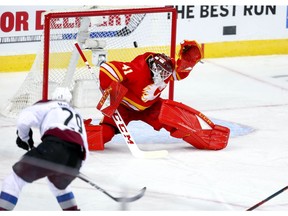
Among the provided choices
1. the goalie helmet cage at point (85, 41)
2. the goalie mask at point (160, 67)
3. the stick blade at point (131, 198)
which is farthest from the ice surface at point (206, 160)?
the goalie mask at point (160, 67)

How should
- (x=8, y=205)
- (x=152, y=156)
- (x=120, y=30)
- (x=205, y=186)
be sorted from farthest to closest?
(x=120, y=30)
(x=152, y=156)
(x=205, y=186)
(x=8, y=205)

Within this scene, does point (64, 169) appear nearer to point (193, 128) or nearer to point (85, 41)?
point (193, 128)

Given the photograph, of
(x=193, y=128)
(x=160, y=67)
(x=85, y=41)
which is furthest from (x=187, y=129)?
(x=85, y=41)

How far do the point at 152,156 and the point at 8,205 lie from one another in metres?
1.48

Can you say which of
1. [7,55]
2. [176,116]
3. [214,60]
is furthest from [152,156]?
[214,60]

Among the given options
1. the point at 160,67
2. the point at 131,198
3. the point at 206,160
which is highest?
the point at 160,67

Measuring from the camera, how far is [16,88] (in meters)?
7.29

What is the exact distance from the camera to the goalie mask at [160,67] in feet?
19.1

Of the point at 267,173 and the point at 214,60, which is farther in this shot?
the point at 214,60

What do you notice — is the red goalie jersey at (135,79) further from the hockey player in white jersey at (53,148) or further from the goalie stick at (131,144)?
the hockey player in white jersey at (53,148)

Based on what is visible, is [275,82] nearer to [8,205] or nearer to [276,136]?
[276,136]

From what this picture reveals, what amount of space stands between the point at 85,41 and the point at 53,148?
206 cm

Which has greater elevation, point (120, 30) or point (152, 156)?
point (120, 30)

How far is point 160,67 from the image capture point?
5.81 meters
